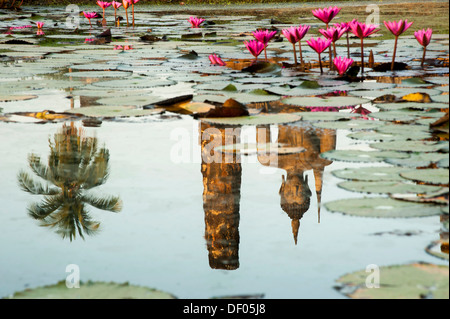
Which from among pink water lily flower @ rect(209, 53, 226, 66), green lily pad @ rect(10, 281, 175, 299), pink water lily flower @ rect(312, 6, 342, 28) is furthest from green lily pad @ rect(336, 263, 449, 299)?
pink water lily flower @ rect(209, 53, 226, 66)

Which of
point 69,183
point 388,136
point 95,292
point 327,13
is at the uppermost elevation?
point 327,13

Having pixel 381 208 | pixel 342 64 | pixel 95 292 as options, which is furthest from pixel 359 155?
pixel 342 64

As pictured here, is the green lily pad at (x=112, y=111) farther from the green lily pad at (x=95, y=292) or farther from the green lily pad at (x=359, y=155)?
the green lily pad at (x=95, y=292)

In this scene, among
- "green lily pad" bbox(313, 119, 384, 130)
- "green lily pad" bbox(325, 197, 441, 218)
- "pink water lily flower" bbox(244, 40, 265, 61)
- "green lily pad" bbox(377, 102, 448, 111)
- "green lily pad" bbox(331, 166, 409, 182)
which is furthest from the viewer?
"pink water lily flower" bbox(244, 40, 265, 61)

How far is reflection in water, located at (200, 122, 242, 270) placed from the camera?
162 centimetres

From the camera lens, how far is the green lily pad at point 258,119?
304 cm

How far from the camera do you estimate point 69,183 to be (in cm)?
223

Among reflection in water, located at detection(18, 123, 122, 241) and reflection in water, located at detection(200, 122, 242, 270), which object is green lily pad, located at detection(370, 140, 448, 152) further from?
reflection in water, located at detection(18, 123, 122, 241)

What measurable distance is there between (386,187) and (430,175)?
174mm

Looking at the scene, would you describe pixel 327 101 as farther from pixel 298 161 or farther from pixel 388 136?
pixel 298 161

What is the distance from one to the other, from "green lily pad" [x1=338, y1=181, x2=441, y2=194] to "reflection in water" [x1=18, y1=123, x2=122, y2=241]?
74 centimetres

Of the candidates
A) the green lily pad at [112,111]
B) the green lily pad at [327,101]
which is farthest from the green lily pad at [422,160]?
the green lily pad at [112,111]

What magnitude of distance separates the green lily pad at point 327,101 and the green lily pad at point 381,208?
1.56 metres
